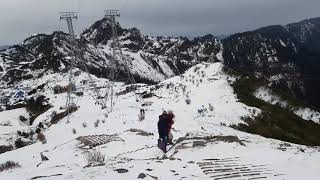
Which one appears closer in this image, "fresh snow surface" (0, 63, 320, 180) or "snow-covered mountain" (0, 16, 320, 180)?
"fresh snow surface" (0, 63, 320, 180)

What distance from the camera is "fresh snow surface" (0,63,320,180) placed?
15430 mm

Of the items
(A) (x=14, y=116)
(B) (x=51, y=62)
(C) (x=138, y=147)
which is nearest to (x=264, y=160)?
(C) (x=138, y=147)

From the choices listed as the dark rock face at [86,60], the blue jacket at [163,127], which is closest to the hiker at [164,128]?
the blue jacket at [163,127]

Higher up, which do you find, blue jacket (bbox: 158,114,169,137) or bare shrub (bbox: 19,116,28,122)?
blue jacket (bbox: 158,114,169,137)

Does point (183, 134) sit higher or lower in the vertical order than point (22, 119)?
higher

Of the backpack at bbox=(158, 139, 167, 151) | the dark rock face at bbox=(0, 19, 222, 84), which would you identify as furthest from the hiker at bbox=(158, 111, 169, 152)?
the dark rock face at bbox=(0, 19, 222, 84)

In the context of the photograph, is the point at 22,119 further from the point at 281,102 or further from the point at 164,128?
the point at 164,128

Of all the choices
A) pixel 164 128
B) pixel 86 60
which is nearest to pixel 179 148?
pixel 164 128

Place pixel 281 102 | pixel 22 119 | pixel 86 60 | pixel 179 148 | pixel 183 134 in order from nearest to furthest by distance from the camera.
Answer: pixel 179 148, pixel 183 134, pixel 281 102, pixel 22 119, pixel 86 60

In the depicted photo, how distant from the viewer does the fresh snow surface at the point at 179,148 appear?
607 inches

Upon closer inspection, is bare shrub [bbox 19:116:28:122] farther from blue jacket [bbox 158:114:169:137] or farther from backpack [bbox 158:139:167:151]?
backpack [bbox 158:139:167:151]

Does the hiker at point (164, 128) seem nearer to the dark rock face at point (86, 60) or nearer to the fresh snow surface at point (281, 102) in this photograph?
the fresh snow surface at point (281, 102)

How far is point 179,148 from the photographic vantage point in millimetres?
20734

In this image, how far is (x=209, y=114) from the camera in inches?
1431
